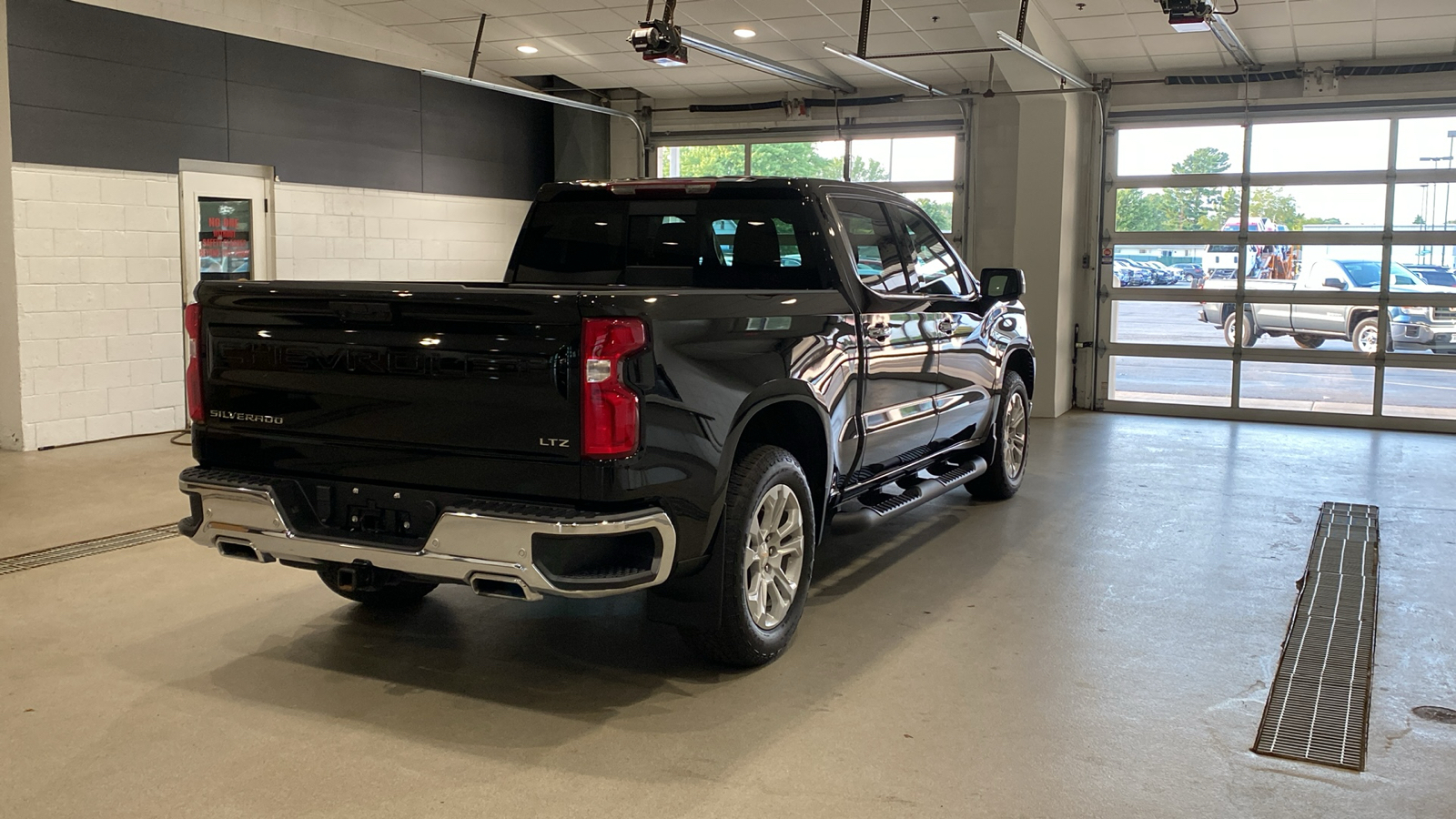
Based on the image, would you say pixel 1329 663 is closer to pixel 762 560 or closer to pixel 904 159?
pixel 762 560

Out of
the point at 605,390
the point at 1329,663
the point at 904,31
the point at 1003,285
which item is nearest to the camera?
the point at 605,390

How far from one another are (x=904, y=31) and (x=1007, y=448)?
4530mm

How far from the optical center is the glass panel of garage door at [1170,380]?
1062 centimetres

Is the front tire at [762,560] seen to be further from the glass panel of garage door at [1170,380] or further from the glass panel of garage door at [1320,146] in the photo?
the glass panel of garage door at [1320,146]

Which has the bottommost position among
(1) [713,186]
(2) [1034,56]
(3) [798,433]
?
(3) [798,433]

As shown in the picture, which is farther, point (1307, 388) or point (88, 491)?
point (1307, 388)

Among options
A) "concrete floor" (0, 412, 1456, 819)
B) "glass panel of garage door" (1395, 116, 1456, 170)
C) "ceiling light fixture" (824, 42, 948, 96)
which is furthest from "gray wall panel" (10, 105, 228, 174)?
"glass panel of garage door" (1395, 116, 1456, 170)

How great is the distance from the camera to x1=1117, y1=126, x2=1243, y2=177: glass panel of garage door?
10.4 meters

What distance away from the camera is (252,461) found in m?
3.40

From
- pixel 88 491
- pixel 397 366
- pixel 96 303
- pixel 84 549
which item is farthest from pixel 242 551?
pixel 96 303

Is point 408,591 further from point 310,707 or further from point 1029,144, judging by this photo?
point 1029,144

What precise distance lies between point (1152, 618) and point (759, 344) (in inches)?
72.8

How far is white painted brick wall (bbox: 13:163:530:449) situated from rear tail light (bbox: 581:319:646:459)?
21.4 ft

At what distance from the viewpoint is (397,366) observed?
3.12 m
